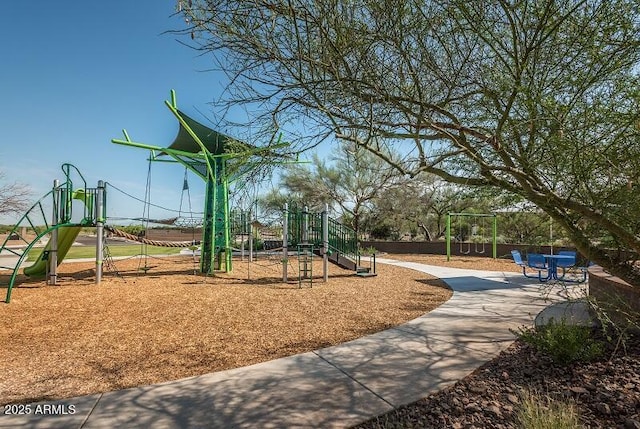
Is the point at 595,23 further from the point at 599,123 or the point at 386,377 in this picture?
the point at 386,377

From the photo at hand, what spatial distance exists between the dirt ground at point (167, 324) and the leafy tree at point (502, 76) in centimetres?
306

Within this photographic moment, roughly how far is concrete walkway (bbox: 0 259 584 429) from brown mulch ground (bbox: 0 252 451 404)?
0.42 meters

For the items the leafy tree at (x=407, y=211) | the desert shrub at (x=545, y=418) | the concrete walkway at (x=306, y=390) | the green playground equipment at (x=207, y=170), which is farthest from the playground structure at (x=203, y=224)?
the leafy tree at (x=407, y=211)

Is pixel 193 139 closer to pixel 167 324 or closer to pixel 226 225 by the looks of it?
pixel 226 225

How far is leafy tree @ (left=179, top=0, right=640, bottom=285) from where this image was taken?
97.0 inches

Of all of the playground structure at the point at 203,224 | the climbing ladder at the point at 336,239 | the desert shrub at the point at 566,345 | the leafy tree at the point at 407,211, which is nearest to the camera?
the desert shrub at the point at 566,345

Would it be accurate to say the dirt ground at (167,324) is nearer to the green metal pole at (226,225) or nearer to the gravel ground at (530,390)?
the green metal pole at (226,225)

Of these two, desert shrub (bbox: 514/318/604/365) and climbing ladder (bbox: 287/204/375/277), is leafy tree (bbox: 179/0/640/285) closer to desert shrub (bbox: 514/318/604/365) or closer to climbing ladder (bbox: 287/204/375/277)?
desert shrub (bbox: 514/318/604/365)

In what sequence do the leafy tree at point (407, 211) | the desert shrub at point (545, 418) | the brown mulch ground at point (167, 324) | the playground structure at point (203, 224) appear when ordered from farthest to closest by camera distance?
the leafy tree at point (407, 211) < the playground structure at point (203, 224) < the brown mulch ground at point (167, 324) < the desert shrub at point (545, 418)

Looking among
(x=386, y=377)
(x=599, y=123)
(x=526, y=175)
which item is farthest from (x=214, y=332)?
(x=599, y=123)

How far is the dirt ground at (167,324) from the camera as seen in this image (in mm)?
4082

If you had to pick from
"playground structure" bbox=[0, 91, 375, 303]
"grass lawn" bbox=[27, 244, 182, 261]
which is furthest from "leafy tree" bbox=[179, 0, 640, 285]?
"grass lawn" bbox=[27, 244, 182, 261]

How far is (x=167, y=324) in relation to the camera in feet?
19.9

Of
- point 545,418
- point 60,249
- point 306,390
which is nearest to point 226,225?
point 60,249
